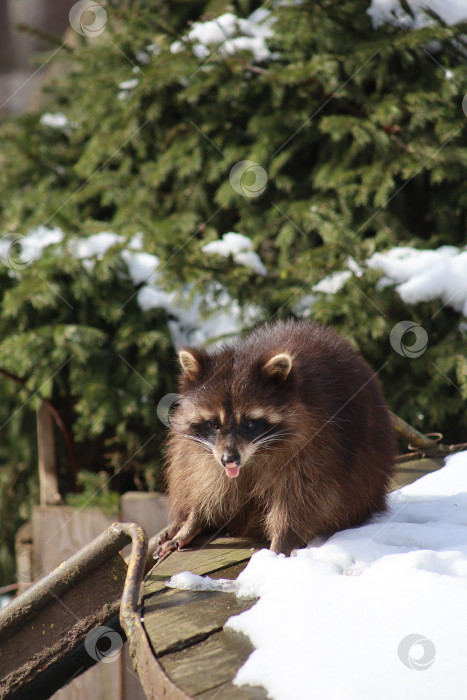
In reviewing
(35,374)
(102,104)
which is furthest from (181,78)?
(35,374)

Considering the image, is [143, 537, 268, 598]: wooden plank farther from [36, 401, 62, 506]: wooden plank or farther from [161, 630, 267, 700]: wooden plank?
[36, 401, 62, 506]: wooden plank

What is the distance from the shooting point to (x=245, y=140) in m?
5.55

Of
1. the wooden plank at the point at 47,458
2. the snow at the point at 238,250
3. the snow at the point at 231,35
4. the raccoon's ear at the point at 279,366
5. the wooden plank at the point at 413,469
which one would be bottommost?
the wooden plank at the point at 47,458

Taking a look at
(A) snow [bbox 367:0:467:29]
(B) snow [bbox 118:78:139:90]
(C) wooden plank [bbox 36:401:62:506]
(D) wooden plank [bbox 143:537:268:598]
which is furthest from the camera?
(B) snow [bbox 118:78:139:90]

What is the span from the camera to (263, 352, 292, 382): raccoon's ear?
104 inches

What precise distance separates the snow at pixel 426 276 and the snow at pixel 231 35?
1.98 metres

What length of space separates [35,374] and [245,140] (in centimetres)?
244

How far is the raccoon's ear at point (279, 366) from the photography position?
2654mm

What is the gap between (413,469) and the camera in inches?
154

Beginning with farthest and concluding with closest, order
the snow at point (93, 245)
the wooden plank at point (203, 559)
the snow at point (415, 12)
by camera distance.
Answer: the snow at point (93, 245) < the snow at point (415, 12) < the wooden plank at point (203, 559)

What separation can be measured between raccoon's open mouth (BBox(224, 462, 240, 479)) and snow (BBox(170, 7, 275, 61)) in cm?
369

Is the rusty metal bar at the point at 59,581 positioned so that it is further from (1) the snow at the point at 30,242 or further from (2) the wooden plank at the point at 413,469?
(1) the snow at the point at 30,242

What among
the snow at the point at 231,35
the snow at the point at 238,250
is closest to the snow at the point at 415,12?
the snow at the point at 231,35

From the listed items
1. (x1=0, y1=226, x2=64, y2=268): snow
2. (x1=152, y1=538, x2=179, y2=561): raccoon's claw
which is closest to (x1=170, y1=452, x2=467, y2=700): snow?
(x1=152, y1=538, x2=179, y2=561): raccoon's claw
